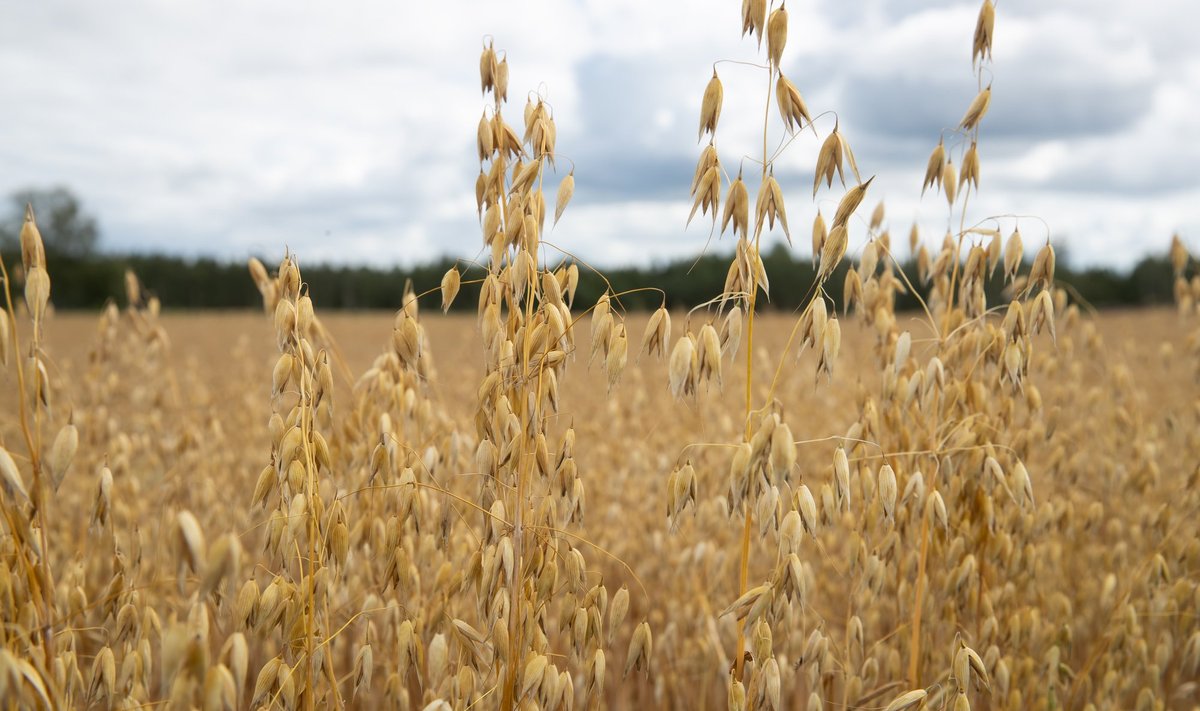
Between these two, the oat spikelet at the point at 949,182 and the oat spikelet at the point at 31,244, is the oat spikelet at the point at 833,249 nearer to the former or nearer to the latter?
the oat spikelet at the point at 949,182

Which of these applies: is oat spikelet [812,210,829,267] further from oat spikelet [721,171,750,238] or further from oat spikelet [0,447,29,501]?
oat spikelet [0,447,29,501]

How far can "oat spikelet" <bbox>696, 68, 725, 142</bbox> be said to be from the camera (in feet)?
5.16

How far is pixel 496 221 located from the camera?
68.3 inches

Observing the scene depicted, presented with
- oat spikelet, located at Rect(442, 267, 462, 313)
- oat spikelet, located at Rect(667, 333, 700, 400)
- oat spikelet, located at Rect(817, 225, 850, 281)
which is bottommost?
oat spikelet, located at Rect(667, 333, 700, 400)

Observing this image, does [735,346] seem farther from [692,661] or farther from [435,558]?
[692,661]

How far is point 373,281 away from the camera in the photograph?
61.4 m

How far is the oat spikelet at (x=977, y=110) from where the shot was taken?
2119mm

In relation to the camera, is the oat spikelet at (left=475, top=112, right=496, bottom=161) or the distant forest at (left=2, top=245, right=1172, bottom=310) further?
the distant forest at (left=2, top=245, right=1172, bottom=310)

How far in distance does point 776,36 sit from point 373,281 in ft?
206

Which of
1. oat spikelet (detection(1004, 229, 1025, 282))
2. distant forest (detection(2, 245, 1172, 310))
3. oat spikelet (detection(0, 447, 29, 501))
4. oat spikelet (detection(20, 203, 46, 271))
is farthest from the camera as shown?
distant forest (detection(2, 245, 1172, 310))

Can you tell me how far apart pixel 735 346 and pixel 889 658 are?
136cm

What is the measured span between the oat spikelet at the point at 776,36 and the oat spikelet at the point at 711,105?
118mm

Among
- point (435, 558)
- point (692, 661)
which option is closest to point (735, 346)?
point (435, 558)

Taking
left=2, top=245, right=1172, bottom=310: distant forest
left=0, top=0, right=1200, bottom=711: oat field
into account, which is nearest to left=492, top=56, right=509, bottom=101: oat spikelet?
left=0, top=0, right=1200, bottom=711: oat field
